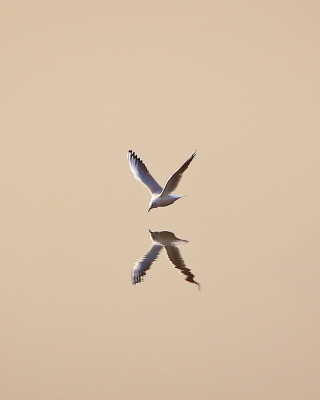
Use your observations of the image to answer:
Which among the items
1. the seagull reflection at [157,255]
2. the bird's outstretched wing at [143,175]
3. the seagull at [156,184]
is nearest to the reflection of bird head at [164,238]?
the seagull reflection at [157,255]

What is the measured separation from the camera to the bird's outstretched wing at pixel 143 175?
1238 centimetres

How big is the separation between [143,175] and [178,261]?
337 centimetres

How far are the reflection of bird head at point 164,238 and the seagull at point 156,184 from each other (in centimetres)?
60

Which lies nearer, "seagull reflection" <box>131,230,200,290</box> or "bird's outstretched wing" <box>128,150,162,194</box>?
"seagull reflection" <box>131,230,200,290</box>

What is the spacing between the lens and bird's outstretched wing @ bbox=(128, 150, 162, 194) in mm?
12383

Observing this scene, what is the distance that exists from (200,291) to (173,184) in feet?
10.0

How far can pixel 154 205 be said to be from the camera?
11.9m

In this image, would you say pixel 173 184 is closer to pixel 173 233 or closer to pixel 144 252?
pixel 173 233

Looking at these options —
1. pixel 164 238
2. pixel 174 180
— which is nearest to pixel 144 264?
pixel 164 238

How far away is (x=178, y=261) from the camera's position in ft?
31.5

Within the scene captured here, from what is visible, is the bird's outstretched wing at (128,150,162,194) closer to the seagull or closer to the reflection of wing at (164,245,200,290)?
the seagull

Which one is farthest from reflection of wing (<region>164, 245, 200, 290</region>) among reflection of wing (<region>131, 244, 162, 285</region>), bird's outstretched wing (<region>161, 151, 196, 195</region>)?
bird's outstretched wing (<region>161, 151, 196, 195</region>)

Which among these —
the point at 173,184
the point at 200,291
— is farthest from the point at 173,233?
the point at 200,291

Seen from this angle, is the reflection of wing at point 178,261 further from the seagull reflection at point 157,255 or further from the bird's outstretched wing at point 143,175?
the bird's outstretched wing at point 143,175
